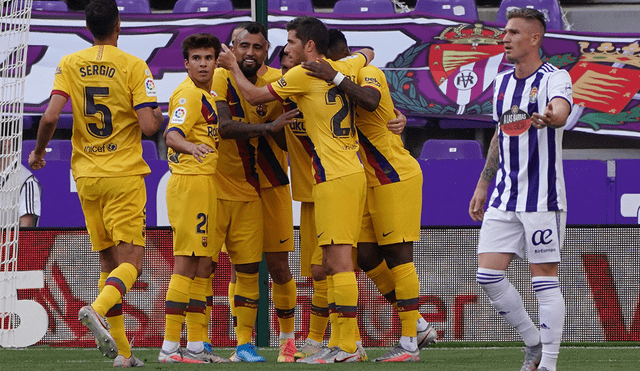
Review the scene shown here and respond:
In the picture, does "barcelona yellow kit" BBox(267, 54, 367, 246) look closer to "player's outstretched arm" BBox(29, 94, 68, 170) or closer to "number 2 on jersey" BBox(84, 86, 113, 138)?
"number 2 on jersey" BBox(84, 86, 113, 138)

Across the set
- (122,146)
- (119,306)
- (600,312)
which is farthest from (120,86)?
(600,312)

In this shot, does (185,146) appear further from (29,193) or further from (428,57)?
(428,57)

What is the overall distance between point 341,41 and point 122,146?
1.50m

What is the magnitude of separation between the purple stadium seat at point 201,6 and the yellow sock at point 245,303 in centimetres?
605

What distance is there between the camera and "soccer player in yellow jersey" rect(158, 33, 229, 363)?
4.82 meters

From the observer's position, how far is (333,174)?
15.5 feet

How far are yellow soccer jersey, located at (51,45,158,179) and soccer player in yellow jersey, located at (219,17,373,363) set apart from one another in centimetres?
59

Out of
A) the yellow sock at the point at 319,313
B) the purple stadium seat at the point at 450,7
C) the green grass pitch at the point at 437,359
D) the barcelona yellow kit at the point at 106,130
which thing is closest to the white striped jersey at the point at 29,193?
the green grass pitch at the point at 437,359

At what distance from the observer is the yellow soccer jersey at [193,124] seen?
4832 mm

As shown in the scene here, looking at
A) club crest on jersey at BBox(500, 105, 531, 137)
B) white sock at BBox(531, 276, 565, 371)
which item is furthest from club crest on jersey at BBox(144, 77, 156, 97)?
white sock at BBox(531, 276, 565, 371)

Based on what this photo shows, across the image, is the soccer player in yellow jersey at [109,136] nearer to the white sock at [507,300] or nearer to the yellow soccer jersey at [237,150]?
the yellow soccer jersey at [237,150]

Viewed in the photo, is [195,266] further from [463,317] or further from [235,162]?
[463,317]

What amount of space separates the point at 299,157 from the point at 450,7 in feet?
19.8

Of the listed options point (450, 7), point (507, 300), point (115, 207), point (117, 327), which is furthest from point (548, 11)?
point (117, 327)
